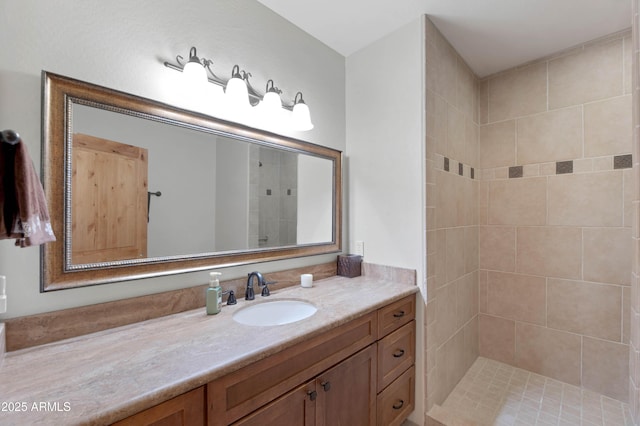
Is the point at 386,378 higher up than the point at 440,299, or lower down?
lower down

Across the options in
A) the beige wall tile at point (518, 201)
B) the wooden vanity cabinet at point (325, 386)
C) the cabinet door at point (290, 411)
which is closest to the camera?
the wooden vanity cabinet at point (325, 386)

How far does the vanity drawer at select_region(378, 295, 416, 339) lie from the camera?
144 centimetres

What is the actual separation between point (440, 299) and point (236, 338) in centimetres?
140

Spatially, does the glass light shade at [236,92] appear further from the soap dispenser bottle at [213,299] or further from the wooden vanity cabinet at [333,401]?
the wooden vanity cabinet at [333,401]

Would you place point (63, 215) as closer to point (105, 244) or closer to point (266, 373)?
point (105, 244)

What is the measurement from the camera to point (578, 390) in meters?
1.96

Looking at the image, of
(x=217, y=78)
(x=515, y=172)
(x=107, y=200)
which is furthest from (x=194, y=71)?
(x=515, y=172)

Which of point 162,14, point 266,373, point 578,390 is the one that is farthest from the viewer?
point 578,390

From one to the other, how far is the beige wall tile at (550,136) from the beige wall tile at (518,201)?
185mm

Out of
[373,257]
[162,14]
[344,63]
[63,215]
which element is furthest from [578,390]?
[162,14]

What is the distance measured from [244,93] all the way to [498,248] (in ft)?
Result: 7.62

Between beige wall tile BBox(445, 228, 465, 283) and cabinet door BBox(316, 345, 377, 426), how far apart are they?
0.92m

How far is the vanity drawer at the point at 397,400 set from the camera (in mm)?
1440

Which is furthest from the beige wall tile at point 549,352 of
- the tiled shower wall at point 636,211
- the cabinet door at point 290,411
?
the cabinet door at point 290,411
